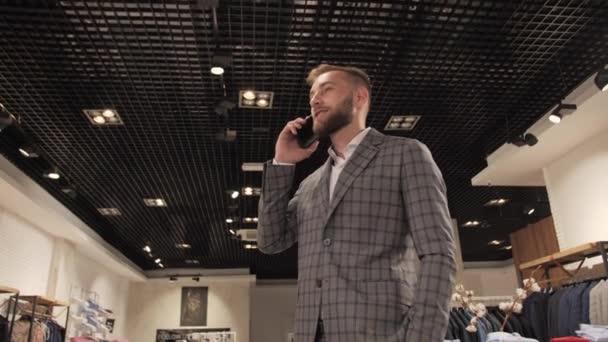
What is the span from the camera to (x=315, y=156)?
21.6 feet

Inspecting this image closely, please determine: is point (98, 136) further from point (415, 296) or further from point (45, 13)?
point (415, 296)

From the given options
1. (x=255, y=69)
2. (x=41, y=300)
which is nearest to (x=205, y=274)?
(x=41, y=300)

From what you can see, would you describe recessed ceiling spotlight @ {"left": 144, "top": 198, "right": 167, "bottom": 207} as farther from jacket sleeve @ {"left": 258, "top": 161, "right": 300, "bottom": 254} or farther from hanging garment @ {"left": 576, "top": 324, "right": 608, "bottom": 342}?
jacket sleeve @ {"left": 258, "top": 161, "right": 300, "bottom": 254}

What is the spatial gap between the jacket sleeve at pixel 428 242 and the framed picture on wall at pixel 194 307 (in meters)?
14.3

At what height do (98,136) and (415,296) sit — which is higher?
(98,136)

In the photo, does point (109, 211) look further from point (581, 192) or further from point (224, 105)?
point (581, 192)

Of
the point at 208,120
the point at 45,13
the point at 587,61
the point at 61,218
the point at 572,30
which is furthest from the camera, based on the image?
the point at 61,218

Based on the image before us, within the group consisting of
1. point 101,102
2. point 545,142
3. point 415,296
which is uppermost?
point 101,102

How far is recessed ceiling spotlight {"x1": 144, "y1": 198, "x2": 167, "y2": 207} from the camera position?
8266 mm

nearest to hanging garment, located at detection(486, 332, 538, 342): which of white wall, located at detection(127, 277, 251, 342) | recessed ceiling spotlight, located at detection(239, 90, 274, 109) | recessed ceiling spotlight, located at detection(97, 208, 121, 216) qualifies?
recessed ceiling spotlight, located at detection(239, 90, 274, 109)

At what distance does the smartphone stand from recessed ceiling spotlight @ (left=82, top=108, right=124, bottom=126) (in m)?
4.28

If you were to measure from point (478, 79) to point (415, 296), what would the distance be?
418cm

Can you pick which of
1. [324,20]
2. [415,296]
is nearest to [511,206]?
[324,20]

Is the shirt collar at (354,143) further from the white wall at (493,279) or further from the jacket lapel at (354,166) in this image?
the white wall at (493,279)
